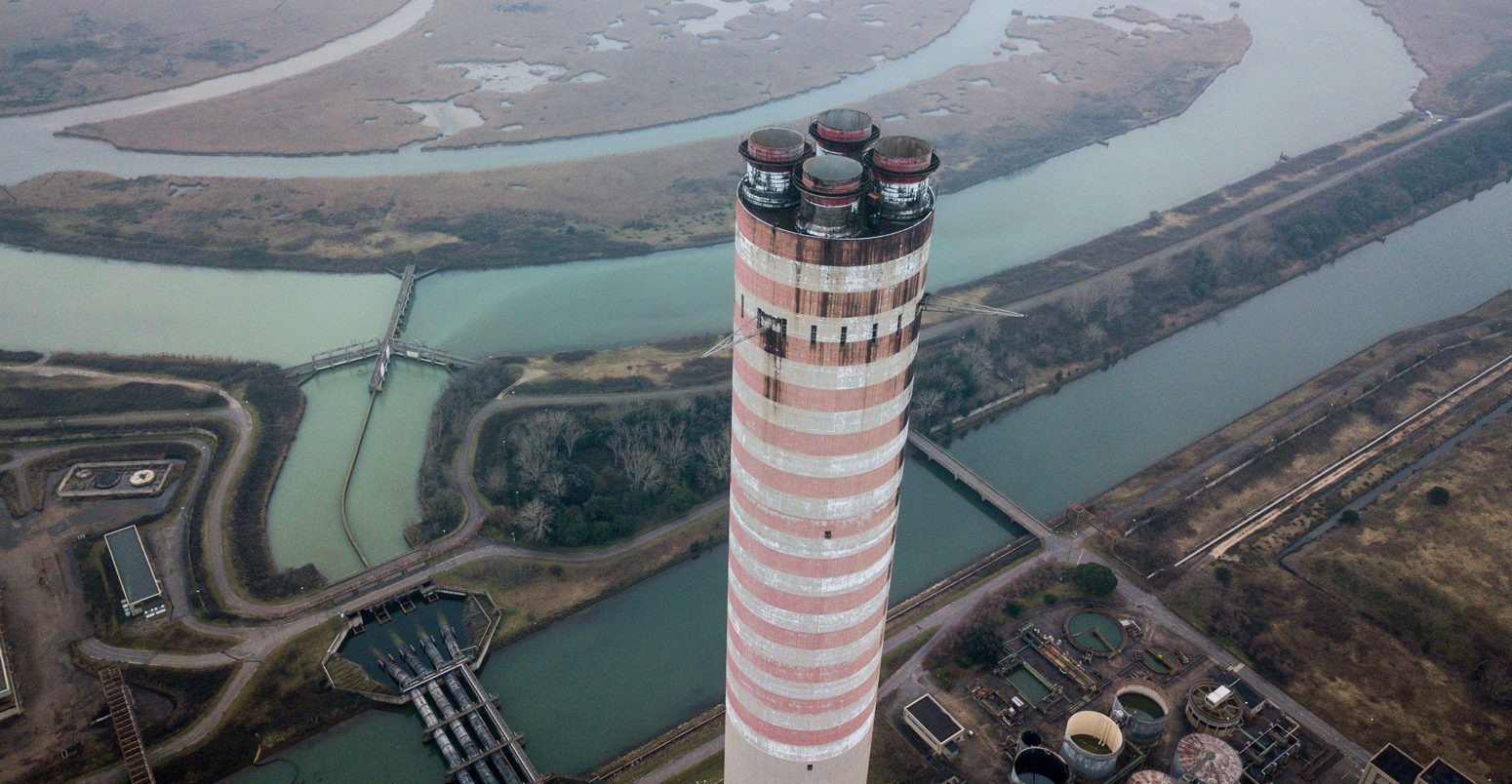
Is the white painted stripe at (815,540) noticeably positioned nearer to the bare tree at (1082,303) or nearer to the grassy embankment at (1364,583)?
the grassy embankment at (1364,583)

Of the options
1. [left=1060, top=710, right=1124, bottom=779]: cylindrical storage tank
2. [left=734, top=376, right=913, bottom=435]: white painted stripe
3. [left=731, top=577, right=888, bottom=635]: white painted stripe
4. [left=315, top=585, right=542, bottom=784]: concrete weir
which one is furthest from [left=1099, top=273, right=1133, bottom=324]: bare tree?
[left=734, top=376, right=913, bottom=435]: white painted stripe

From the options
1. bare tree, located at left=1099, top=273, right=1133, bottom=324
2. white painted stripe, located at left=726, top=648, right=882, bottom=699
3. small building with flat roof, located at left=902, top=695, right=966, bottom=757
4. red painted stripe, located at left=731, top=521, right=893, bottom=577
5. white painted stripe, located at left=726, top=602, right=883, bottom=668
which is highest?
red painted stripe, located at left=731, top=521, right=893, bottom=577

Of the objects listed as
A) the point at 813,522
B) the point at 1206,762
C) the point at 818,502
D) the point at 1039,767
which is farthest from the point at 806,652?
the point at 1206,762

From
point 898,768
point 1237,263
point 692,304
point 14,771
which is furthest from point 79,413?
point 1237,263

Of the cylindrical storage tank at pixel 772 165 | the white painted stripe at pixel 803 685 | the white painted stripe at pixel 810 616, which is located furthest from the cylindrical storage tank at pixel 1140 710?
the cylindrical storage tank at pixel 772 165

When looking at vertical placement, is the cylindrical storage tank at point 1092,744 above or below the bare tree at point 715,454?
above

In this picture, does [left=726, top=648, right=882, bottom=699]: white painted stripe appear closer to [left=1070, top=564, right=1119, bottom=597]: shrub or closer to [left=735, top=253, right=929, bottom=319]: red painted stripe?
[left=735, top=253, right=929, bottom=319]: red painted stripe

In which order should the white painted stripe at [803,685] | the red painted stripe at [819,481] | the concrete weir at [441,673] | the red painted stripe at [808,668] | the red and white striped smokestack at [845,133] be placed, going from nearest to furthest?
1. the red and white striped smokestack at [845,133]
2. the red painted stripe at [819,481]
3. the red painted stripe at [808,668]
4. the white painted stripe at [803,685]
5. the concrete weir at [441,673]
